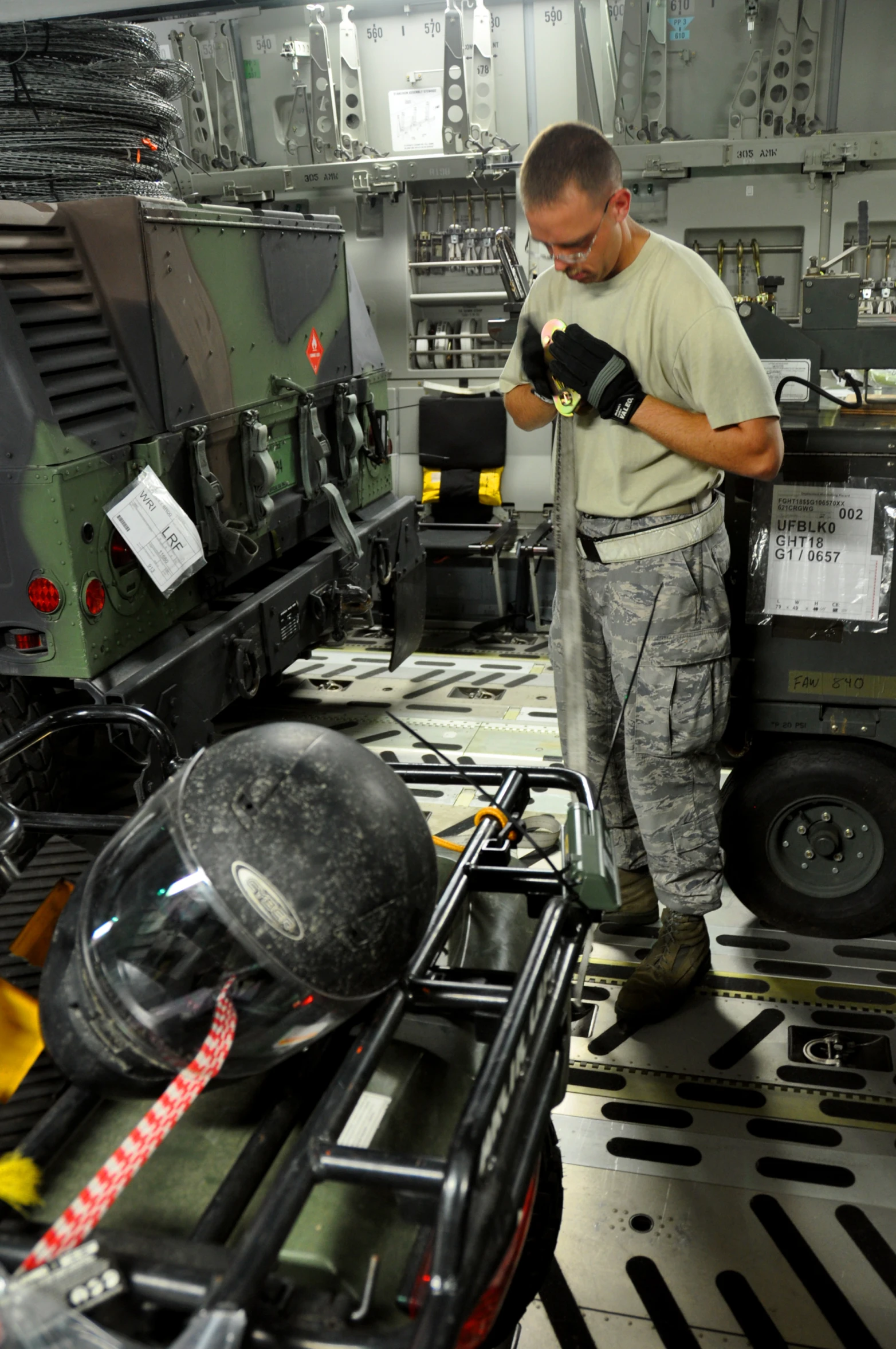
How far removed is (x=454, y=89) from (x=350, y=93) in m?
0.74

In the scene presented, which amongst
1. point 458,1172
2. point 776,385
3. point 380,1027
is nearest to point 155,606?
point 776,385

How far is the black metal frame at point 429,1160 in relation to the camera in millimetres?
1014

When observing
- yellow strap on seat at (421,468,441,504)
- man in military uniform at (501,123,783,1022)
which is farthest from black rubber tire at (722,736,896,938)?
yellow strap on seat at (421,468,441,504)

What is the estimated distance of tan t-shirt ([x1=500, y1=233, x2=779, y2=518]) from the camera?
252 centimetres

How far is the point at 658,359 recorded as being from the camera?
265 centimetres

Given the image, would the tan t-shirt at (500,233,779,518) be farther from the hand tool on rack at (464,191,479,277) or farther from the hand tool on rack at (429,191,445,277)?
the hand tool on rack at (429,191,445,277)

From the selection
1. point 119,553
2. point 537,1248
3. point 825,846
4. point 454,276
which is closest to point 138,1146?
point 537,1248

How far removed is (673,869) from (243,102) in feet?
20.8

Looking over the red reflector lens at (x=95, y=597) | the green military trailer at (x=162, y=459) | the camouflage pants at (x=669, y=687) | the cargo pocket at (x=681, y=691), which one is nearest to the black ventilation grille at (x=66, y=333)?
the green military trailer at (x=162, y=459)

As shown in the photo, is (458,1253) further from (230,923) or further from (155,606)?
(155,606)

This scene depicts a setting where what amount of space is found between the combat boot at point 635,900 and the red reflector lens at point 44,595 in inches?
71.5

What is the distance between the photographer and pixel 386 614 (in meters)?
5.67

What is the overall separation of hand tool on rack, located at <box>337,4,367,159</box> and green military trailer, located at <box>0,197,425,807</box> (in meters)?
2.52

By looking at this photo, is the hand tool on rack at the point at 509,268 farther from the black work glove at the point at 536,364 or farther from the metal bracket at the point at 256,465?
the black work glove at the point at 536,364
